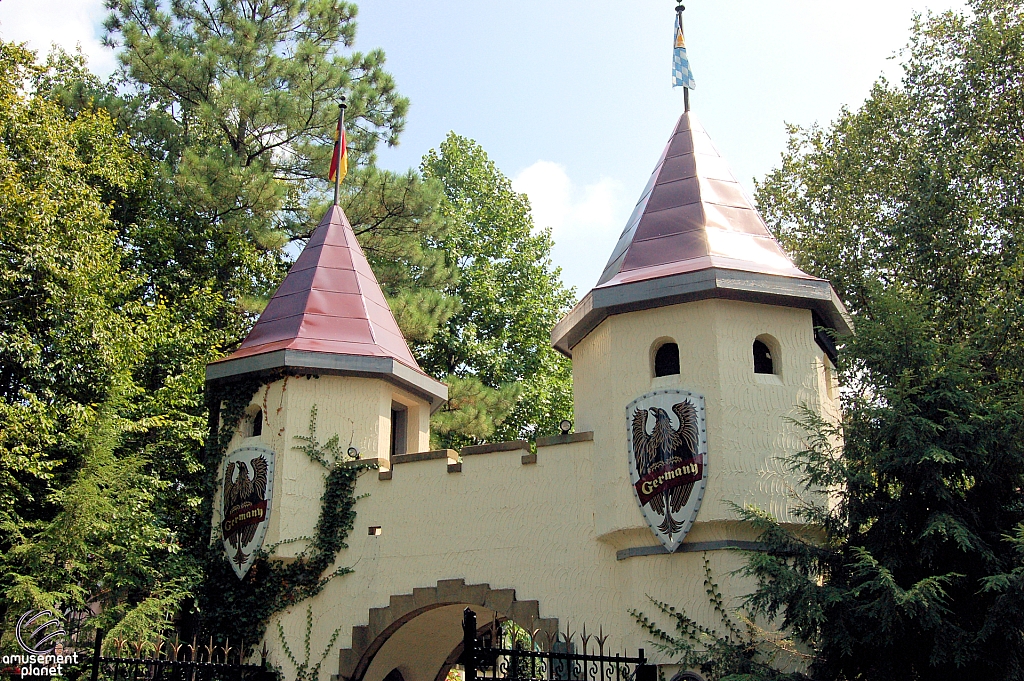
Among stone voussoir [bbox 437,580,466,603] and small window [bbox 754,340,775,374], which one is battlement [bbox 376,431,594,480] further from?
small window [bbox 754,340,775,374]

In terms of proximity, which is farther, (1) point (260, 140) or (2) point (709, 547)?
(1) point (260, 140)

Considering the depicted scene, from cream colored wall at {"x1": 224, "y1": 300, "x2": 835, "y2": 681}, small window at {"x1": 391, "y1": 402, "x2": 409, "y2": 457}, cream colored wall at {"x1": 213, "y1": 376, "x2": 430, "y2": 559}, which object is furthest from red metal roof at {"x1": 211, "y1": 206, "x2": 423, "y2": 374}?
small window at {"x1": 391, "y1": 402, "x2": 409, "y2": 457}

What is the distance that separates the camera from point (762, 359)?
1203 cm

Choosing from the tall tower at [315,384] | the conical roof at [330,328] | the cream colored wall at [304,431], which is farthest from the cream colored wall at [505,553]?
the conical roof at [330,328]

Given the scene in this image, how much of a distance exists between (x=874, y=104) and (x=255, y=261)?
39.9ft

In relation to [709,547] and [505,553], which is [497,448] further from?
[709,547]

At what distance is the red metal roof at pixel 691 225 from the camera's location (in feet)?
39.5

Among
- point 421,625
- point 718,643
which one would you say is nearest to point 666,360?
point 718,643

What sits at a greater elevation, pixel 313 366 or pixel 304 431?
pixel 313 366

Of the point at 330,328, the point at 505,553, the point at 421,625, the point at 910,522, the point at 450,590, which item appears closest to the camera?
the point at 910,522

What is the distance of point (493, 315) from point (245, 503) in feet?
39.3

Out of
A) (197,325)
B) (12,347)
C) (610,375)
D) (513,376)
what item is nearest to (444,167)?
(513,376)

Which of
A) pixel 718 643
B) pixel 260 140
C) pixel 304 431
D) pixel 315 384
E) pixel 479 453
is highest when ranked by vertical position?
pixel 260 140

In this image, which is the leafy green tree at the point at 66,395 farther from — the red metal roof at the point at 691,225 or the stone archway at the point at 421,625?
the red metal roof at the point at 691,225
